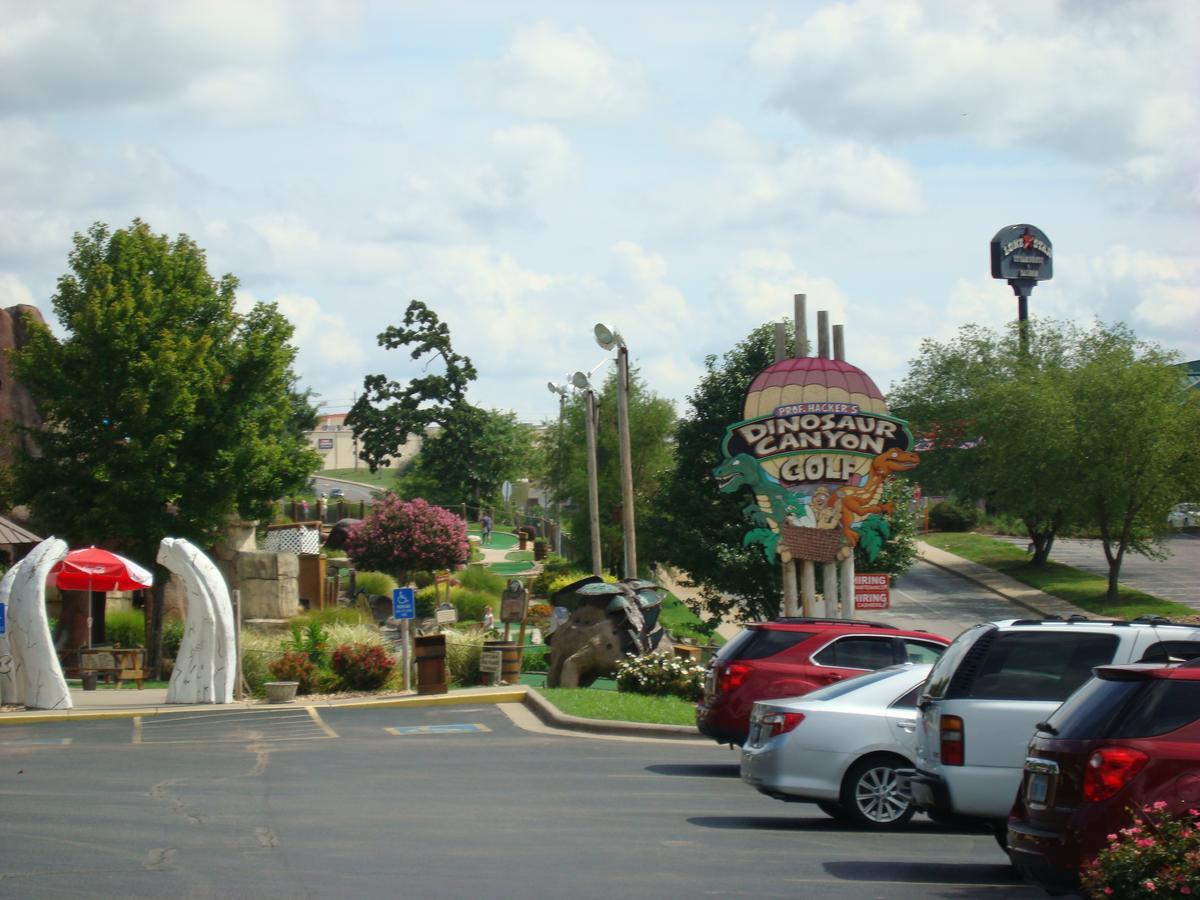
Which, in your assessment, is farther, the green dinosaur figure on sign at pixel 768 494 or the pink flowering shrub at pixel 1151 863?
the green dinosaur figure on sign at pixel 768 494

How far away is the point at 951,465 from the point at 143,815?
55342 millimetres

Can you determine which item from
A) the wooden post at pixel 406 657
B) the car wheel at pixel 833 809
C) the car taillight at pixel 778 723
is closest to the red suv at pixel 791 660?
the car wheel at pixel 833 809

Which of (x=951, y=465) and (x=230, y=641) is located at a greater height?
(x=951, y=465)

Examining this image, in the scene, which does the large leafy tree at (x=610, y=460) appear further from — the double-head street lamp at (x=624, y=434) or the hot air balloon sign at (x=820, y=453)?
the hot air balloon sign at (x=820, y=453)

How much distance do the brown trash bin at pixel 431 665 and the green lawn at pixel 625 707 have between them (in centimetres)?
247

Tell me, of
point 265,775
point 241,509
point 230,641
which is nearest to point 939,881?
point 265,775

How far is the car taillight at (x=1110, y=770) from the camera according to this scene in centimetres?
727

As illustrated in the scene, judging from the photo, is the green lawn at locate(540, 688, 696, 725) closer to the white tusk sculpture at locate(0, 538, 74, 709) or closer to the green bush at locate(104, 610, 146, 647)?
the white tusk sculpture at locate(0, 538, 74, 709)

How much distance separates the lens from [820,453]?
2362cm

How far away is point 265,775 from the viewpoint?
15555 mm

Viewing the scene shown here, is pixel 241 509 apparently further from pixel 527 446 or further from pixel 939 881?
pixel 527 446

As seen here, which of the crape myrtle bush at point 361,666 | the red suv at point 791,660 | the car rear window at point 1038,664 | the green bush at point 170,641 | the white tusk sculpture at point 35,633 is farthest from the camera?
the green bush at point 170,641

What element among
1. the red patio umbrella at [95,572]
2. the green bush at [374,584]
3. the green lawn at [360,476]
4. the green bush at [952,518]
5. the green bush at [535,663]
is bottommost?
the green bush at [535,663]

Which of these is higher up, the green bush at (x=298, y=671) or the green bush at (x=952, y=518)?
the green bush at (x=952, y=518)
